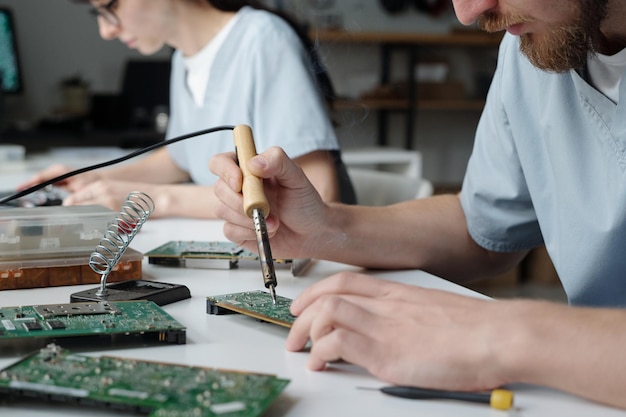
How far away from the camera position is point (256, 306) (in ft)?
2.82

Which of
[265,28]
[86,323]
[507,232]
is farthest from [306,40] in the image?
[86,323]

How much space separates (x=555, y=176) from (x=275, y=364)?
52 centimetres

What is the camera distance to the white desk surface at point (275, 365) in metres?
0.63

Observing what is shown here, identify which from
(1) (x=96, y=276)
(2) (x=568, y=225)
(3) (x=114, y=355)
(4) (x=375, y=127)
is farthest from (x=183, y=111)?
(4) (x=375, y=127)

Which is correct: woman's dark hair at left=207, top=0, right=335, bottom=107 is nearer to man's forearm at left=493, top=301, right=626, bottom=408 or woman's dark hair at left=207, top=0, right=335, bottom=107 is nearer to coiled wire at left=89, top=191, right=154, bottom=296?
coiled wire at left=89, top=191, right=154, bottom=296

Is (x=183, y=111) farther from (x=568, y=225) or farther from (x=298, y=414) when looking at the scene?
(x=298, y=414)

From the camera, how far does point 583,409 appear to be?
641 millimetres

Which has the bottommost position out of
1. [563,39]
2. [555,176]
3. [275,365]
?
[275,365]

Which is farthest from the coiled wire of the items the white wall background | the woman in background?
the white wall background

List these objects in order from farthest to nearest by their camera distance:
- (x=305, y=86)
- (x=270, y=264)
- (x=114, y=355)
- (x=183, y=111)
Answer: (x=183, y=111)
(x=305, y=86)
(x=270, y=264)
(x=114, y=355)

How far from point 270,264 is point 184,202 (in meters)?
0.72

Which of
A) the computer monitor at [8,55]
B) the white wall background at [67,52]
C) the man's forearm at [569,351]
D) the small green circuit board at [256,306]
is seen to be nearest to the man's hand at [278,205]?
the small green circuit board at [256,306]

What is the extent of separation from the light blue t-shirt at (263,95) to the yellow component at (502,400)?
3.36 ft

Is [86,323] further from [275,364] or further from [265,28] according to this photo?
[265,28]
